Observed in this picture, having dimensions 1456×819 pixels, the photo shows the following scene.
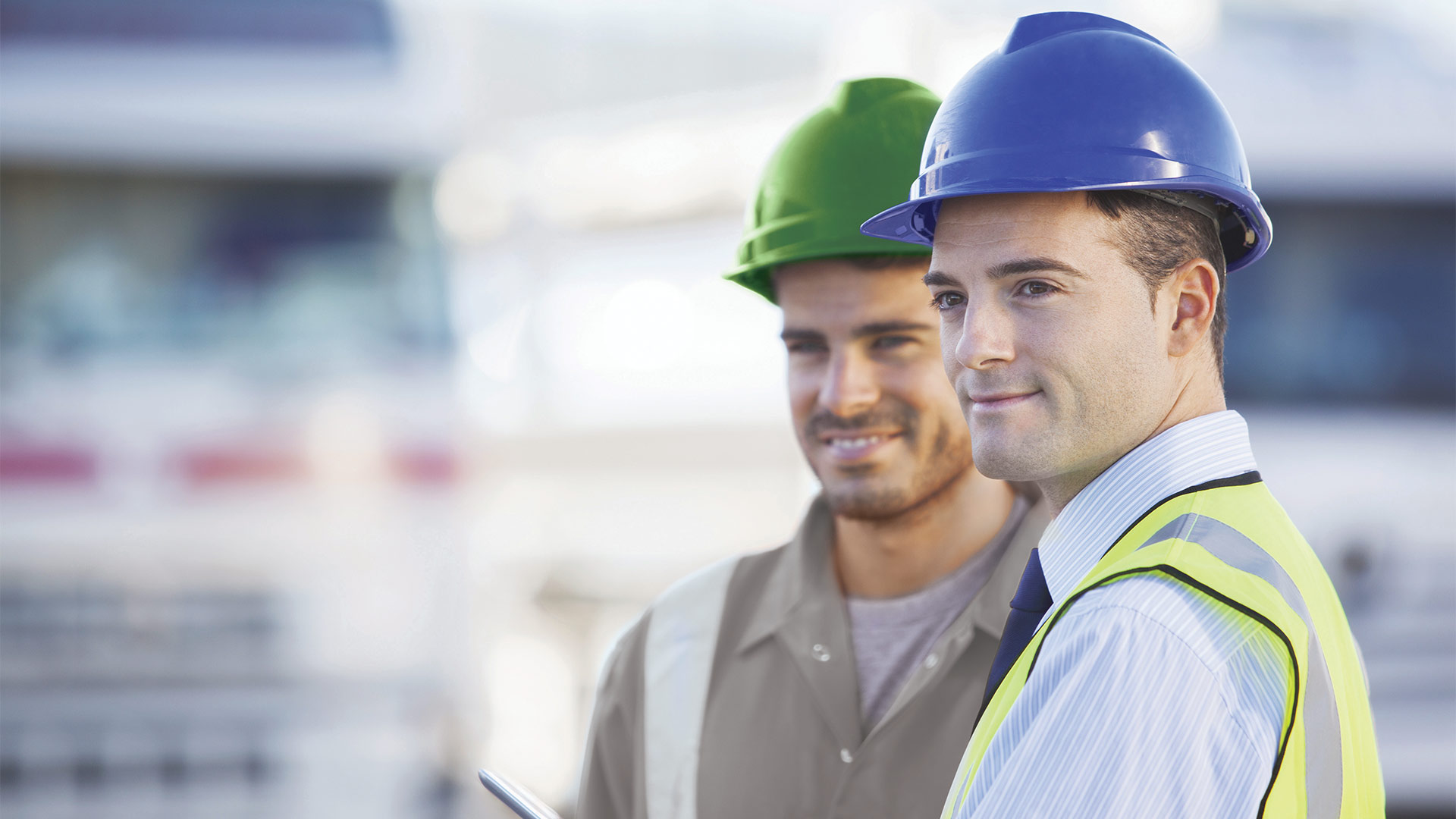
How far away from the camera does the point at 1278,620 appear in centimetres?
94

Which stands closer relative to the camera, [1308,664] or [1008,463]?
[1308,664]

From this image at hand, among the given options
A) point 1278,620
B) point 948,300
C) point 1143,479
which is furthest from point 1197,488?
point 948,300

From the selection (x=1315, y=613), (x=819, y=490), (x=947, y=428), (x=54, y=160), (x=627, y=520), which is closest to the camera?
(x=1315, y=613)

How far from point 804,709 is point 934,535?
30 centimetres

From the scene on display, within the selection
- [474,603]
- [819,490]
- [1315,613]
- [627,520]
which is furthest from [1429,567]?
[1315,613]

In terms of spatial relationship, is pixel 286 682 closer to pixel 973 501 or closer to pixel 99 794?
pixel 99 794

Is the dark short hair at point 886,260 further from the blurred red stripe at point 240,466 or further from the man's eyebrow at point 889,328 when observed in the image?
the blurred red stripe at point 240,466

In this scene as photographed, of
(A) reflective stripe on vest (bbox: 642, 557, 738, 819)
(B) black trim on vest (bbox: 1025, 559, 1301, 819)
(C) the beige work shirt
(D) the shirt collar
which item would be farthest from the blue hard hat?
(A) reflective stripe on vest (bbox: 642, 557, 738, 819)

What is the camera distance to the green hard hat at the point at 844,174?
1781 mm

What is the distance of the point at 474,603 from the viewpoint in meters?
5.57

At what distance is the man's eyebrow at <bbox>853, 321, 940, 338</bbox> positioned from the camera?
5.82 feet

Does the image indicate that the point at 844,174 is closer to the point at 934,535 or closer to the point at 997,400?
the point at 934,535

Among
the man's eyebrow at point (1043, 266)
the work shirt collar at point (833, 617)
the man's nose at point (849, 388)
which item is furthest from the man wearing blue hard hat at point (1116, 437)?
the man's nose at point (849, 388)

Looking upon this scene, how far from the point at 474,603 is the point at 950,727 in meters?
4.26
